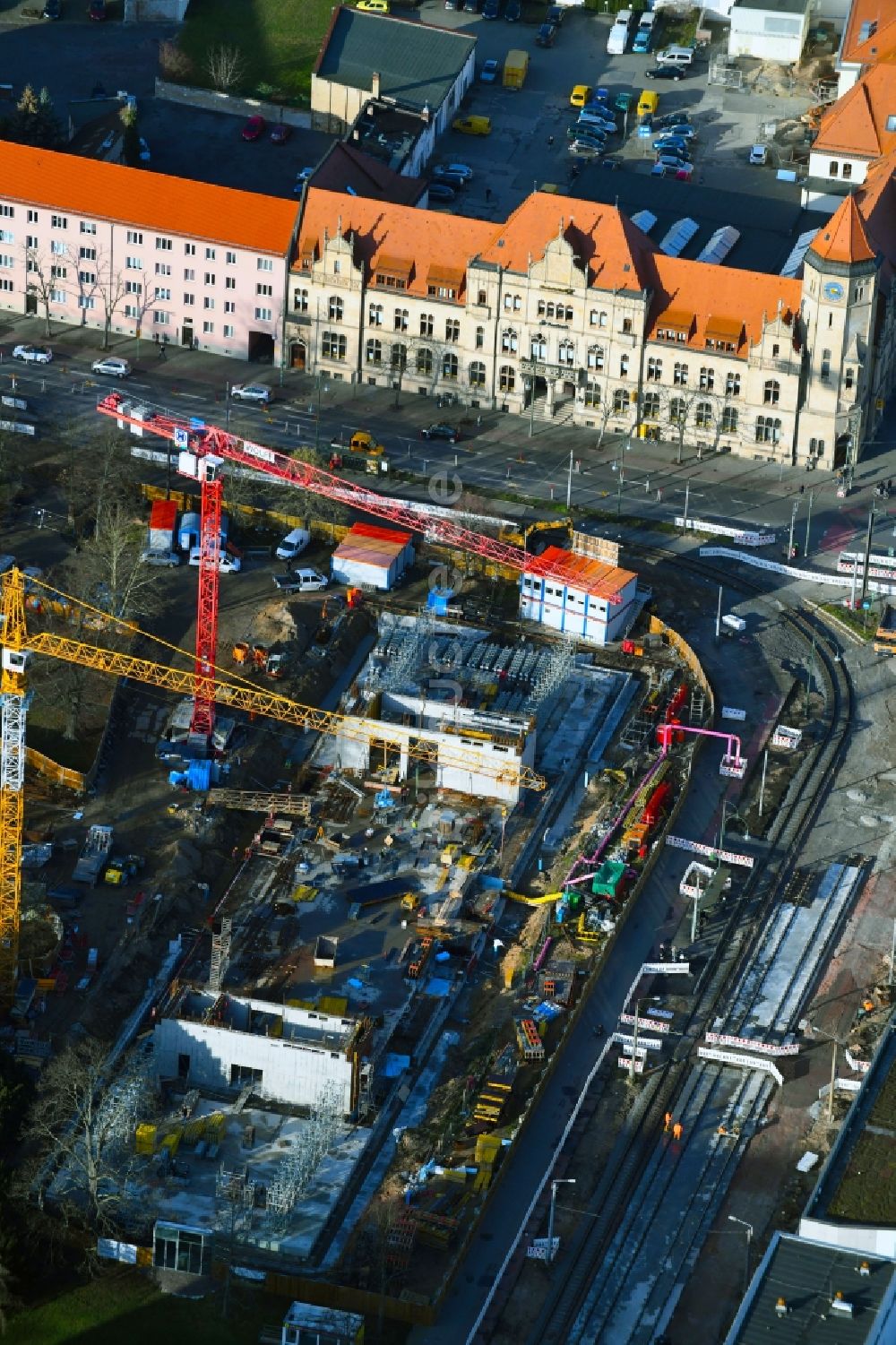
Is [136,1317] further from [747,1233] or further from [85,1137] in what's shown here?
[747,1233]

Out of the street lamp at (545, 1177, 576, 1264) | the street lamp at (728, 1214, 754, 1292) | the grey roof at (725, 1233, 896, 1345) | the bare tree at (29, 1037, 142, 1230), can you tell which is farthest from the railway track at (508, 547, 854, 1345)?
the bare tree at (29, 1037, 142, 1230)

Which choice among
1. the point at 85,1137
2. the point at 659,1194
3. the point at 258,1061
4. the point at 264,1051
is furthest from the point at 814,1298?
the point at 85,1137

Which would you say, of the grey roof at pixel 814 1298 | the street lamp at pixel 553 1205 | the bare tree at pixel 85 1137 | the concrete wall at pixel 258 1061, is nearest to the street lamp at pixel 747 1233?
the street lamp at pixel 553 1205

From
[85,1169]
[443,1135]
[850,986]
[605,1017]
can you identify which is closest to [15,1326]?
[85,1169]

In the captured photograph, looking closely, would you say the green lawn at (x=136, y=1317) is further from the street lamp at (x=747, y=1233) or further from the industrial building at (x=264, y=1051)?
the street lamp at (x=747, y=1233)

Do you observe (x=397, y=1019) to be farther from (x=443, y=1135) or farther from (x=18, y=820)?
(x=18, y=820)

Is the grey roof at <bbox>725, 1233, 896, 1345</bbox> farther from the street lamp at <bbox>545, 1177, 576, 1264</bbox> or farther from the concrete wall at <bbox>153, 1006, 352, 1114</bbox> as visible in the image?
the concrete wall at <bbox>153, 1006, 352, 1114</bbox>
